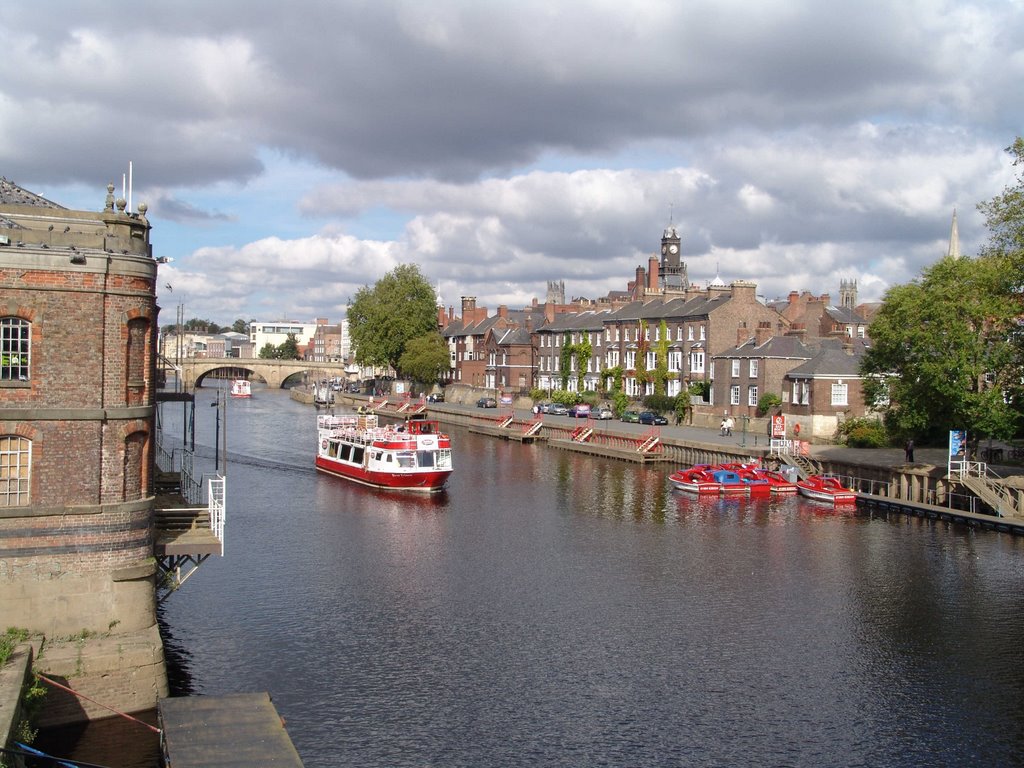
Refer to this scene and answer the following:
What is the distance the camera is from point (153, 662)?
21.5m

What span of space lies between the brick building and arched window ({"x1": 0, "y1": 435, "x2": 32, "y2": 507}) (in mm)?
21

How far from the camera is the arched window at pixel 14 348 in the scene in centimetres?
2153

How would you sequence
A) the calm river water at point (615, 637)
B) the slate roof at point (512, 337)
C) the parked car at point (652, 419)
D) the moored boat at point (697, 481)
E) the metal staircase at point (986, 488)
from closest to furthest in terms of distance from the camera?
the calm river water at point (615, 637), the metal staircase at point (986, 488), the moored boat at point (697, 481), the parked car at point (652, 419), the slate roof at point (512, 337)

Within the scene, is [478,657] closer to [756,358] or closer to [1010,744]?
[1010,744]

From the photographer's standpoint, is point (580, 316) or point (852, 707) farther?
point (580, 316)

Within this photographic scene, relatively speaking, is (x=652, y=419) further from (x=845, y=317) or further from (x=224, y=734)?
(x=224, y=734)

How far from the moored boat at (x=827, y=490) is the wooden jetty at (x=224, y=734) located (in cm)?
3957

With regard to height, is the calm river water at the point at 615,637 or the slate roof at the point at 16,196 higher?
the slate roof at the point at 16,196

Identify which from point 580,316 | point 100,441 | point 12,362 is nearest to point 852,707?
point 100,441

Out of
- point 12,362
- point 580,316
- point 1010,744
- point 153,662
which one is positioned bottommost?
point 1010,744

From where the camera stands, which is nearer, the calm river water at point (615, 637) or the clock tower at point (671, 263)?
the calm river water at point (615, 637)

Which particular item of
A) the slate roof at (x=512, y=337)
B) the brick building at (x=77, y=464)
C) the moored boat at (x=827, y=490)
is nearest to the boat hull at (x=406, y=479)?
the moored boat at (x=827, y=490)

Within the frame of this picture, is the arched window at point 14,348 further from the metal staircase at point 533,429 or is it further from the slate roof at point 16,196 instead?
the metal staircase at point 533,429

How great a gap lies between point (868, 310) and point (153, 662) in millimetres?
112262
